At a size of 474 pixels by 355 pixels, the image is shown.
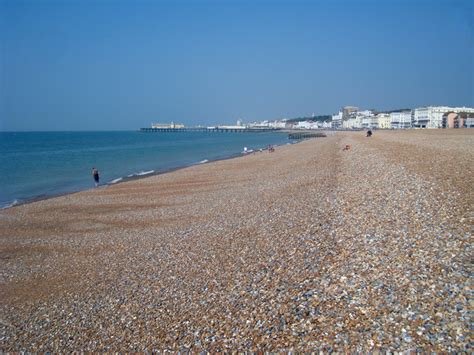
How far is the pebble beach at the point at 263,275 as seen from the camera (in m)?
4.47

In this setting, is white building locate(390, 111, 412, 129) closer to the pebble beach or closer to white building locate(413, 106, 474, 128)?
white building locate(413, 106, 474, 128)

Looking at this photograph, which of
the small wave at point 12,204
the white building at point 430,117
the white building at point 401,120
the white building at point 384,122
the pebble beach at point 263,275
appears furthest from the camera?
the white building at point 384,122

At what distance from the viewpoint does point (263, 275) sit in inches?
256

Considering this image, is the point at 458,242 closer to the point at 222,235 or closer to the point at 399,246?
→ the point at 399,246

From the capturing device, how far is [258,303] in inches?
214

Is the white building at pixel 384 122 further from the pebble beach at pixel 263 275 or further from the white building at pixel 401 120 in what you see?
the pebble beach at pixel 263 275

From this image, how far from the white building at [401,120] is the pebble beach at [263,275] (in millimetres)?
116920

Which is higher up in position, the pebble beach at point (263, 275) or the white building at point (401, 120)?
the white building at point (401, 120)

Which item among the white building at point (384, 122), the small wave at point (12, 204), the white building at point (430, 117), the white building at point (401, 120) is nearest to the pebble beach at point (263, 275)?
the small wave at point (12, 204)


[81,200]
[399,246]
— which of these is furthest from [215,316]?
[81,200]

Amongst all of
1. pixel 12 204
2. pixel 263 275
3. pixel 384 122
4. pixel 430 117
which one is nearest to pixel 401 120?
pixel 384 122

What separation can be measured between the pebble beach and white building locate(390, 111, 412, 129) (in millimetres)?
116920

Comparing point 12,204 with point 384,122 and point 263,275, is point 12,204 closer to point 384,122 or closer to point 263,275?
point 263,275

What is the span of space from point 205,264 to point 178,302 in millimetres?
1680
